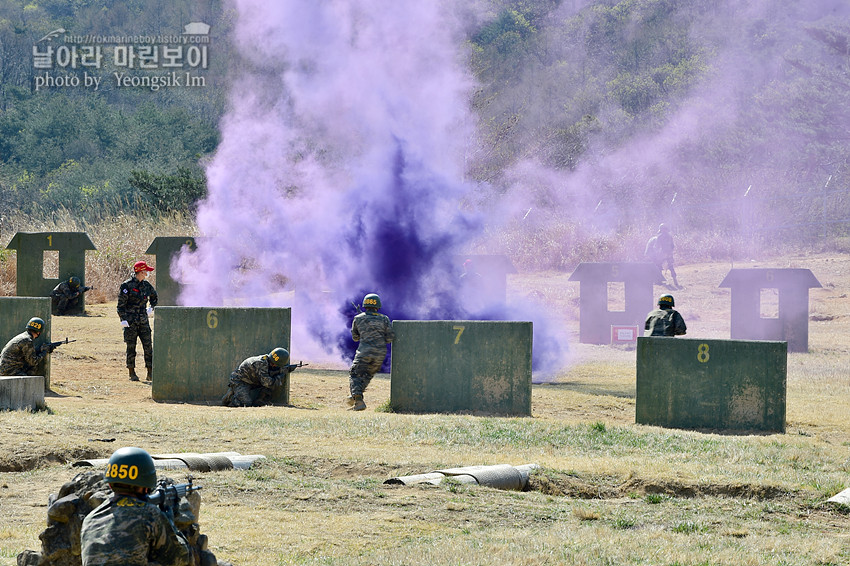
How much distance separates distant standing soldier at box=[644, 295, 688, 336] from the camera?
15156mm

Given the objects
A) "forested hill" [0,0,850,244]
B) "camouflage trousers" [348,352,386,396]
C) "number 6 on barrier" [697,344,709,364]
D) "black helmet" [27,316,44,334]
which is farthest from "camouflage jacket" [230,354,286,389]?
"forested hill" [0,0,850,244]

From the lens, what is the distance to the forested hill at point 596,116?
42.6 metres

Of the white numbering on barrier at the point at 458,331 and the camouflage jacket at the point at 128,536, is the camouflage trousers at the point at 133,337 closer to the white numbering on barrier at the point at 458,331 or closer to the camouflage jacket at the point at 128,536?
the white numbering on barrier at the point at 458,331

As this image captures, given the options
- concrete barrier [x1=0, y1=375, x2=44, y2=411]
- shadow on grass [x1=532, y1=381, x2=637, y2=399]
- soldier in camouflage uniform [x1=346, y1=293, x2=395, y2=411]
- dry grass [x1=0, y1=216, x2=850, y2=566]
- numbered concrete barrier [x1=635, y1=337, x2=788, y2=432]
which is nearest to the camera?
dry grass [x1=0, y1=216, x2=850, y2=566]

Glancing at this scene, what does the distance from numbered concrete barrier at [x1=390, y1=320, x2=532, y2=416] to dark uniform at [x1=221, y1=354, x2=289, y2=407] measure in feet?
5.24

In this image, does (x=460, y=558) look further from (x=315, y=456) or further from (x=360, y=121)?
(x=360, y=121)

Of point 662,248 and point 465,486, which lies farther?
point 662,248

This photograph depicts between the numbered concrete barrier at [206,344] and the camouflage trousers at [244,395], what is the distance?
0.37 m

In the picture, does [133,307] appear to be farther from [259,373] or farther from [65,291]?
[65,291]

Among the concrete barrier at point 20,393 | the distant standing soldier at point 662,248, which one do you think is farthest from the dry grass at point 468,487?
the distant standing soldier at point 662,248

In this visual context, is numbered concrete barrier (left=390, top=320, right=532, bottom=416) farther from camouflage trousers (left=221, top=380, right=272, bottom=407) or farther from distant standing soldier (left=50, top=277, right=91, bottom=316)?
distant standing soldier (left=50, top=277, right=91, bottom=316)

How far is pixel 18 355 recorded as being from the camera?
14.1 metres

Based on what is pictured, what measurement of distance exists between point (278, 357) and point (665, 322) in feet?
17.3

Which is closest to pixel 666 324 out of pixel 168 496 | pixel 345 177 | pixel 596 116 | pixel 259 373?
pixel 259 373
